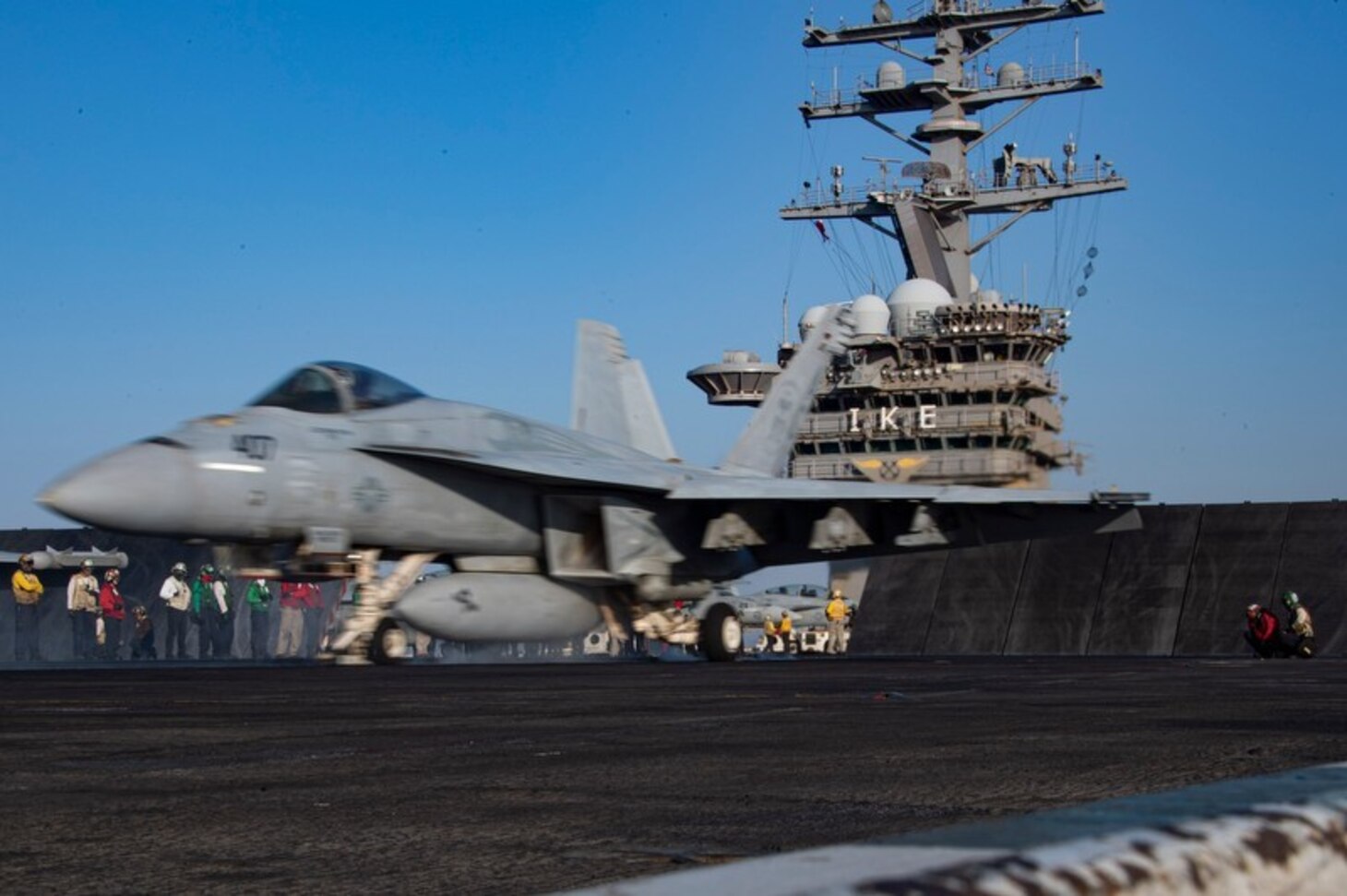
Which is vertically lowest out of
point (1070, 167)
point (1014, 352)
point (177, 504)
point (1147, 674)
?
point (1147, 674)

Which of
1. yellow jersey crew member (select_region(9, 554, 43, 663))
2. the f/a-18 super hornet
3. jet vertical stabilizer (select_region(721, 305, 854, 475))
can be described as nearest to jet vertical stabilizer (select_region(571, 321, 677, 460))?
jet vertical stabilizer (select_region(721, 305, 854, 475))

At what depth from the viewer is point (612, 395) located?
77.2 feet

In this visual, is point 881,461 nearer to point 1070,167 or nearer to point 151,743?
point 1070,167

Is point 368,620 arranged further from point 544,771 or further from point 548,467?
point 544,771

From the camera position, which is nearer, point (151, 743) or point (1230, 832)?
point (1230, 832)

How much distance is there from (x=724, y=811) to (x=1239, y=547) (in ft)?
94.4

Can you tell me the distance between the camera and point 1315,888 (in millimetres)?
1366

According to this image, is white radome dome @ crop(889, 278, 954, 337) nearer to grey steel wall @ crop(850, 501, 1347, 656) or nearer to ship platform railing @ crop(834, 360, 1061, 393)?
ship platform railing @ crop(834, 360, 1061, 393)

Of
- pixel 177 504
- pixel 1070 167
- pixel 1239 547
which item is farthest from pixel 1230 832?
pixel 1070 167

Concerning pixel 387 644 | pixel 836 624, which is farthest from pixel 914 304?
pixel 387 644

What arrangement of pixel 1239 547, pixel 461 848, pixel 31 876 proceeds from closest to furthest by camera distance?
pixel 31 876, pixel 461 848, pixel 1239 547

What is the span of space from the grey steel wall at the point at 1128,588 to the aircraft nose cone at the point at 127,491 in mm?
18944

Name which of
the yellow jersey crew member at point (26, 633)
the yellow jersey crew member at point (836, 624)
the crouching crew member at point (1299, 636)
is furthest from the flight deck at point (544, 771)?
the yellow jersey crew member at point (836, 624)

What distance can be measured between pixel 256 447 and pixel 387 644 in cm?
277
